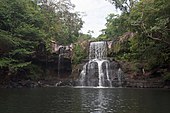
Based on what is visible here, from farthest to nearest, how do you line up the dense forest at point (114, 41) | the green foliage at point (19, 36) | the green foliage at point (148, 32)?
1. the green foliage at point (19, 36)
2. the dense forest at point (114, 41)
3. the green foliage at point (148, 32)

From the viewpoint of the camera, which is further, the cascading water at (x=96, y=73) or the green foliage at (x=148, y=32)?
the cascading water at (x=96, y=73)

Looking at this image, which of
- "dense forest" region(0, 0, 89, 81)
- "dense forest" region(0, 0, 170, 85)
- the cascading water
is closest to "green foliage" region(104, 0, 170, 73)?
"dense forest" region(0, 0, 170, 85)

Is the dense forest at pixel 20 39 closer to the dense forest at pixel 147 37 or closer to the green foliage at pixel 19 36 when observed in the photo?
the green foliage at pixel 19 36

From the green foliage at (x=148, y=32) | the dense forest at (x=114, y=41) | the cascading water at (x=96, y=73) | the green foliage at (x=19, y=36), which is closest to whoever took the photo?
the green foliage at (x=148, y=32)

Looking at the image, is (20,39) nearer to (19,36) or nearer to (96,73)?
(19,36)

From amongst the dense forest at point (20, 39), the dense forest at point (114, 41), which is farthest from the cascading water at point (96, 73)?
the dense forest at point (20, 39)

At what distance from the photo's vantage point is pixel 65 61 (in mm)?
38219

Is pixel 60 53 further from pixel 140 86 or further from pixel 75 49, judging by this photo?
pixel 140 86

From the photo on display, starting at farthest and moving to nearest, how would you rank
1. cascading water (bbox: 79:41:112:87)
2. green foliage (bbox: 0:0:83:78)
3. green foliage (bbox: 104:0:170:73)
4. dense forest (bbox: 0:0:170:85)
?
cascading water (bbox: 79:41:112:87) → green foliage (bbox: 0:0:83:78) → dense forest (bbox: 0:0:170:85) → green foliage (bbox: 104:0:170:73)

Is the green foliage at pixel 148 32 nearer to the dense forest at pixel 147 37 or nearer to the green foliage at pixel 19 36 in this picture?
the dense forest at pixel 147 37

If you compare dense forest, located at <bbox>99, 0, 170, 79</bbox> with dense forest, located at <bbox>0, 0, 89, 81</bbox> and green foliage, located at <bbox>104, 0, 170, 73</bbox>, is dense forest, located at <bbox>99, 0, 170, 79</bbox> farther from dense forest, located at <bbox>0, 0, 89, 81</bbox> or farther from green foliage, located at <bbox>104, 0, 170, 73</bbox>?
dense forest, located at <bbox>0, 0, 89, 81</bbox>

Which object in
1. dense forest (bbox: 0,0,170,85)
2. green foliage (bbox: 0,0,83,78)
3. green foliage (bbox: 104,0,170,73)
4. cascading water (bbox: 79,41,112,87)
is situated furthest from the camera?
cascading water (bbox: 79,41,112,87)

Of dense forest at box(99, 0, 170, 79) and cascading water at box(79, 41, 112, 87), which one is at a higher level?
dense forest at box(99, 0, 170, 79)

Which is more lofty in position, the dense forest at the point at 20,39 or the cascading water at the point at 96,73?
the dense forest at the point at 20,39
